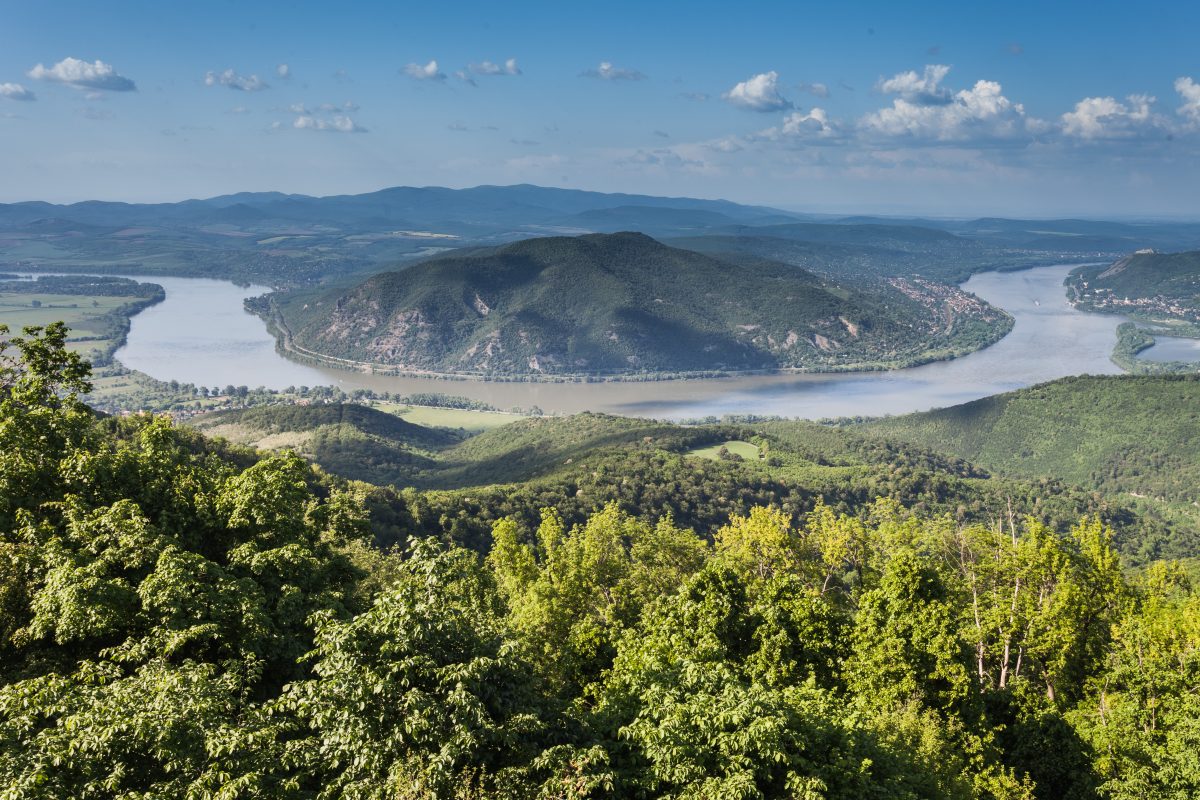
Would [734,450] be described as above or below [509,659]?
below

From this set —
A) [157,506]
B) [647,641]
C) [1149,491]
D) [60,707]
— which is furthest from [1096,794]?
[1149,491]

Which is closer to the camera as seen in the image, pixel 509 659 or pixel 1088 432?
pixel 509 659

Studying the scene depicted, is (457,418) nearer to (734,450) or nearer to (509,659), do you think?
(734,450)

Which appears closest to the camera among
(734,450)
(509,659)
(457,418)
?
(509,659)

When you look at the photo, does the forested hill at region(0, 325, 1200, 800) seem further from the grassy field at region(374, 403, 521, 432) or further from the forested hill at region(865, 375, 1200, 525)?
the grassy field at region(374, 403, 521, 432)

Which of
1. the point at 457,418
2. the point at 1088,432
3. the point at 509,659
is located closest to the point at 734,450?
the point at 457,418

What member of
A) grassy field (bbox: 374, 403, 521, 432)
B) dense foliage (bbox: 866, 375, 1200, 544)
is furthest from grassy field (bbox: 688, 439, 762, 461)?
grassy field (bbox: 374, 403, 521, 432)
